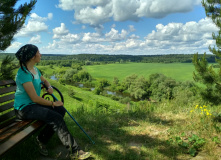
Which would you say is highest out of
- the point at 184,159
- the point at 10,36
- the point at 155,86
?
Result: the point at 10,36

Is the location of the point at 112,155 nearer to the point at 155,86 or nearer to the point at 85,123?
the point at 85,123

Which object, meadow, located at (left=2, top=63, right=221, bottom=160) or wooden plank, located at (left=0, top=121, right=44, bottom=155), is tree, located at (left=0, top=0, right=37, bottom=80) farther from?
wooden plank, located at (left=0, top=121, right=44, bottom=155)

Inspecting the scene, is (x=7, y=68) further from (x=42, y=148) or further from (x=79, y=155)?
(x=79, y=155)

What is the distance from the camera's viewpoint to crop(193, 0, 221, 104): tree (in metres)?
4.73

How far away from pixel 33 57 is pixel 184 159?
118 inches

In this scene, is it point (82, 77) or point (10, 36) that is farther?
point (82, 77)

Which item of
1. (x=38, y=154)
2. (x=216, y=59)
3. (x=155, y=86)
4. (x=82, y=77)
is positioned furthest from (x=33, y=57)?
(x=82, y=77)

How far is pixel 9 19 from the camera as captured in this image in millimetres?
4883

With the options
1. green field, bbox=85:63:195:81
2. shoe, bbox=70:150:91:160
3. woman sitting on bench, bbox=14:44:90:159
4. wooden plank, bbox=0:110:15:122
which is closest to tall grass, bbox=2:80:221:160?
shoe, bbox=70:150:91:160

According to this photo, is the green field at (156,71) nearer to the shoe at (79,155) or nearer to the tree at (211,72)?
the tree at (211,72)

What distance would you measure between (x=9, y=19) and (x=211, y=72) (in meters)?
5.56

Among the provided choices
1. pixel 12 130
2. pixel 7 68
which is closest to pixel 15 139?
pixel 12 130

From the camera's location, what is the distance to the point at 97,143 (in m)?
3.51

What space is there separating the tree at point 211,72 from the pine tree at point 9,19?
4.85 m
